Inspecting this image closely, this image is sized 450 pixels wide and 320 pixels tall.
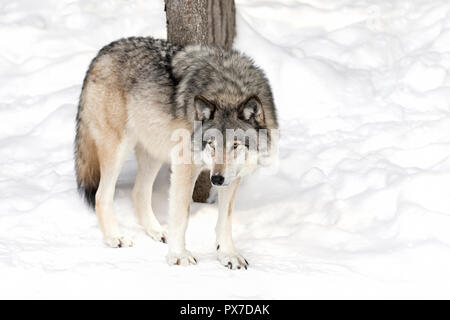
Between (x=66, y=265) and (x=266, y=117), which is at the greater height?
(x=266, y=117)

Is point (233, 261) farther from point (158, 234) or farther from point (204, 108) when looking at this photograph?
point (204, 108)

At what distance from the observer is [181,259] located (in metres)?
4.45

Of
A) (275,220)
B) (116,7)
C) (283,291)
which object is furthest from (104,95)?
(116,7)

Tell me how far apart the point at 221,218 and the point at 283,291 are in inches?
35.5

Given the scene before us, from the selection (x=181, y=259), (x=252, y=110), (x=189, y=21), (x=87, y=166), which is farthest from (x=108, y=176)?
(x=189, y=21)

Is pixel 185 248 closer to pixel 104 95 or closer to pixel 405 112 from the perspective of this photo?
pixel 104 95

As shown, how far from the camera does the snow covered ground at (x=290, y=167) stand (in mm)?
4160

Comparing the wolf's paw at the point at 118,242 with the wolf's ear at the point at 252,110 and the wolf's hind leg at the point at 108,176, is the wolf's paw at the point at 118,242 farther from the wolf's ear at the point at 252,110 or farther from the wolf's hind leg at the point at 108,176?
the wolf's ear at the point at 252,110

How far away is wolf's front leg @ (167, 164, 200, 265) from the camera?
14.8ft

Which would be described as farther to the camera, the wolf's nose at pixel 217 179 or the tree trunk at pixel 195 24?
the tree trunk at pixel 195 24

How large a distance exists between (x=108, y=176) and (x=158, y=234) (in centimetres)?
62

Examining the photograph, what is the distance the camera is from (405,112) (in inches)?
263

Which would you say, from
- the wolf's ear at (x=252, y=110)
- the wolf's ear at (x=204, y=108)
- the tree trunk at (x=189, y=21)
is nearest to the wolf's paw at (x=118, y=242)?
the wolf's ear at (x=204, y=108)

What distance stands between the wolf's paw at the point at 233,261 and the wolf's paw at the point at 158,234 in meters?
0.69
